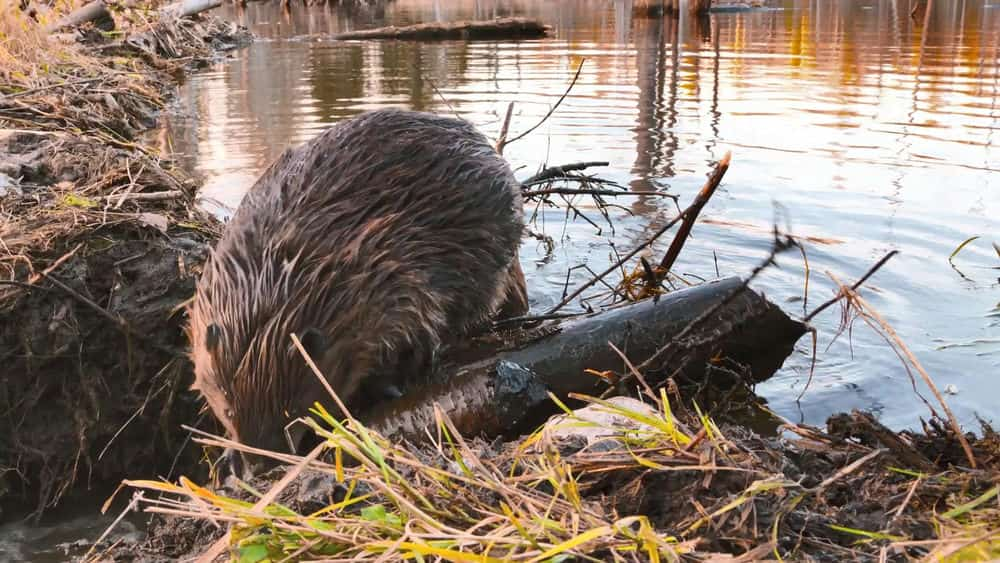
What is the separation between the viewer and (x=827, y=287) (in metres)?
5.65

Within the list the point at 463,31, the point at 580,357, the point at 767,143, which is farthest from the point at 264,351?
the point at 463,31

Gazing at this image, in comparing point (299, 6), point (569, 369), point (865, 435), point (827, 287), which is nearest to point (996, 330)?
point (827, 287)

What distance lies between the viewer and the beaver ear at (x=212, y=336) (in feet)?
10.0

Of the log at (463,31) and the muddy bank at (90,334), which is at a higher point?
the log at (463,31)

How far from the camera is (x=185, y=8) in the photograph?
18844 millimetres

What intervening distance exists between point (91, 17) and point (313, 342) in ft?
44.3

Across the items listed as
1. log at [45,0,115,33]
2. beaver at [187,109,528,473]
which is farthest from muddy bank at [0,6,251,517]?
log at [45,0,115,33]

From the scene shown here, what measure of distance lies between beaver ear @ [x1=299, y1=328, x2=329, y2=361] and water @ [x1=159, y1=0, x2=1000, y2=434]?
1.81 metres

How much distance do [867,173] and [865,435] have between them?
18.1 feet

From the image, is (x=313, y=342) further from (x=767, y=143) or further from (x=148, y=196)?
(x=767, y=143)

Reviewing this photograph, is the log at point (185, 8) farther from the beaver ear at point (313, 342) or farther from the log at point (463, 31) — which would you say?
the beaver ear at point (313, 342)

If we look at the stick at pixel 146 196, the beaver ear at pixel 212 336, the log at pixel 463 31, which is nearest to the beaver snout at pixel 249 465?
the beaver ear at pixel 212 336

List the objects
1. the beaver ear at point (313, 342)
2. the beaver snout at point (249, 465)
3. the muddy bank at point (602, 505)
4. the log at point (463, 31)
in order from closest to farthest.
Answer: the muddy bank at point (602, 505)
the beaver snout at point (249, 465)
the beaver ear at point (313, 342)
the log at point (463, 31)

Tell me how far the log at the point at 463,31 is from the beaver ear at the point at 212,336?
18415 mm
